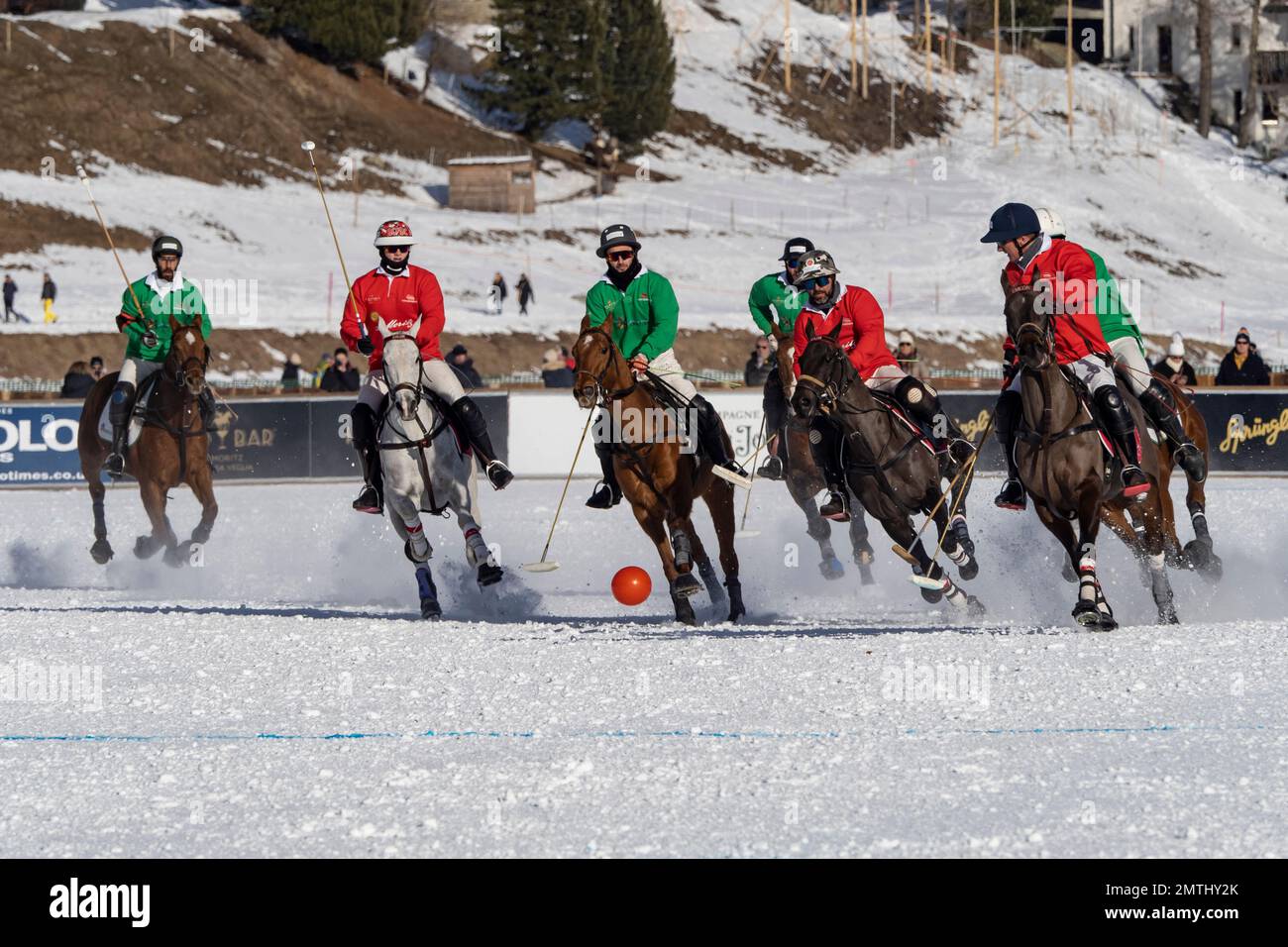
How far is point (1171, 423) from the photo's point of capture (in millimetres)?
14102

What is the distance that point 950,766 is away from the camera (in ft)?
28.0

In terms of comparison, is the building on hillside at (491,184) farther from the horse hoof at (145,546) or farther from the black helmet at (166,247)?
the horse hoof at (145,546)

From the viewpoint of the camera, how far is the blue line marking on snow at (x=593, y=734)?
9336 mm

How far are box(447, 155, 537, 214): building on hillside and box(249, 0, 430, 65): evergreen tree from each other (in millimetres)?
10464

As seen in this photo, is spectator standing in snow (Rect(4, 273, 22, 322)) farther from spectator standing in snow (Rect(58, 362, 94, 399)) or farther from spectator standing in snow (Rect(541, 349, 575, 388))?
spectator standing in snow (Rect(541, 349, 575, 388))

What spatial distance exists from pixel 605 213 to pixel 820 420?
2124 inches

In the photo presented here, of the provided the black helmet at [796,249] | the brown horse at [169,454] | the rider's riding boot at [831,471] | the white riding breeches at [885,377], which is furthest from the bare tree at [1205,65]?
the rider's riding boot at [831,471]

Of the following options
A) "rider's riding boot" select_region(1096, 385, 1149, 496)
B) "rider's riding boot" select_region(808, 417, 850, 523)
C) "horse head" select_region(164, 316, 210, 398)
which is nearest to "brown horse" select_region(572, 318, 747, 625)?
"rider's riding boot" select_region(808, 417, 850, 523)

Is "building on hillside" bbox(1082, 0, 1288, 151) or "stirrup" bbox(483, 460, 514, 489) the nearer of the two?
"stirrup" bbox(483, 460, 514, 489)

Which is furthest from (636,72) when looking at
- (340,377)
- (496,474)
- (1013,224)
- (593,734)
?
(593,734)

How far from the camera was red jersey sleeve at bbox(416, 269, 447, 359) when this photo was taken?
1491 centimetres

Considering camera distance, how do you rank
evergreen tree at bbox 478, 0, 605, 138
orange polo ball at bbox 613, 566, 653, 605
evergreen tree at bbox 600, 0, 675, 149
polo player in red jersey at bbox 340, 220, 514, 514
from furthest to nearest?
evergreen tree at bbox 600, 0, 675, 149
evergreen tree at bbox 478, 0, 605, 138
polo player in red jersey at bbox 340, 220, 514, 514
orange polo ball at bbox 613, 566, 653, 605

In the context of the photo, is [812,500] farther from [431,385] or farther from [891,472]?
[431,385]

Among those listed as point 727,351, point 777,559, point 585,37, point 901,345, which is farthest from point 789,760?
point 585,37
